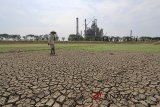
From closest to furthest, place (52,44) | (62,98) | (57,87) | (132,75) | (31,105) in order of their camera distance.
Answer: (31,105)
(62,98)
(57,87)
(132,75)
(52,44)

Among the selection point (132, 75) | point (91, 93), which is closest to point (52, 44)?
point (132, 75)

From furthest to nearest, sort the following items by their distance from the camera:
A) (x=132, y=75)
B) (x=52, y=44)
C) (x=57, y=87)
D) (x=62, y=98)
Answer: (x=52, y=44), (x=132, y=75), (x=57, y=87), (x=62, y=98)

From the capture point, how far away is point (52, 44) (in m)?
15.5

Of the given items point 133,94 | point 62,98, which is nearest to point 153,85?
point 133,94

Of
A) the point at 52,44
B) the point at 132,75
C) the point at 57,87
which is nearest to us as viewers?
the point at 57,87

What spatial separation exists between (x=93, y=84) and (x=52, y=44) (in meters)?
9.90

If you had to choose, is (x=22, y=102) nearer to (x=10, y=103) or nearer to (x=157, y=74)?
(x=10, y=103)

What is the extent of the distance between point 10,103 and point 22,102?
0.95ft

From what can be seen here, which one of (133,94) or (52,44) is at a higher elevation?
(52,44)

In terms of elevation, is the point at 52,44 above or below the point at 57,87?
above

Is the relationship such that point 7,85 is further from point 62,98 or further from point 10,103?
point 62,98

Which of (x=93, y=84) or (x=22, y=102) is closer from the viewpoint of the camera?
(x=22, y=102)

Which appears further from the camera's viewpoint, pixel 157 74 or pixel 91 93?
pixel 157 74

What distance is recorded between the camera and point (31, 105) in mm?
4535
